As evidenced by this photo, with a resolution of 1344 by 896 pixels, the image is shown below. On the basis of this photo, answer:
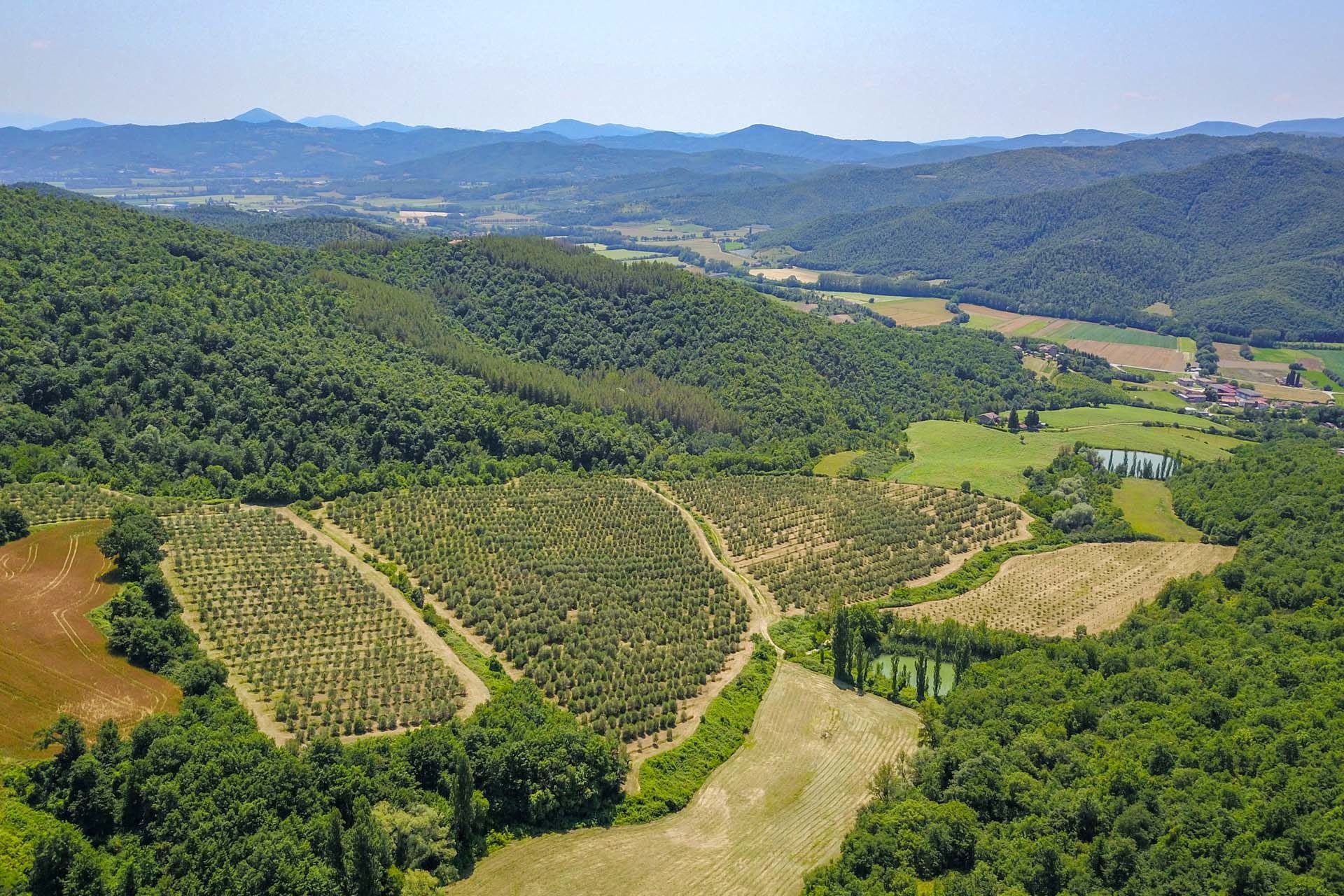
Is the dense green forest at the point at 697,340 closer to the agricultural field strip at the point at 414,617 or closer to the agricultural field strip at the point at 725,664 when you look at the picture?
the agricultural field strip at the point at 725,664

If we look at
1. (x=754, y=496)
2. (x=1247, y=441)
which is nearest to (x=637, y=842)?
(x=754, y=496)

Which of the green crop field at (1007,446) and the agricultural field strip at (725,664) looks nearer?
the agricultural field strip at (725,664)

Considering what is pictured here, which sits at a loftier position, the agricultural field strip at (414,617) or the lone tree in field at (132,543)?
the lone tree in field at (132,543)

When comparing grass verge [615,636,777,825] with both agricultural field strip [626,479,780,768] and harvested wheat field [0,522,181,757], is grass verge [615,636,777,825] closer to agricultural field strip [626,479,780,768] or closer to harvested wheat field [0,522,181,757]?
agricultural field strip [626,479,780,768]

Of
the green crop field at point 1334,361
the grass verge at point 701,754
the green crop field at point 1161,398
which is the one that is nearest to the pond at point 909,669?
the grass verge at point 701,754

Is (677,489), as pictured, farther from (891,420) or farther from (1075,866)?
(1075,866)

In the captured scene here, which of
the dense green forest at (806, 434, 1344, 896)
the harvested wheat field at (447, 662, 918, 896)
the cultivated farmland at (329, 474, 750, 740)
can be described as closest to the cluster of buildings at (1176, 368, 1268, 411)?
the dense green forest at (806, 434, 1344, 896)
